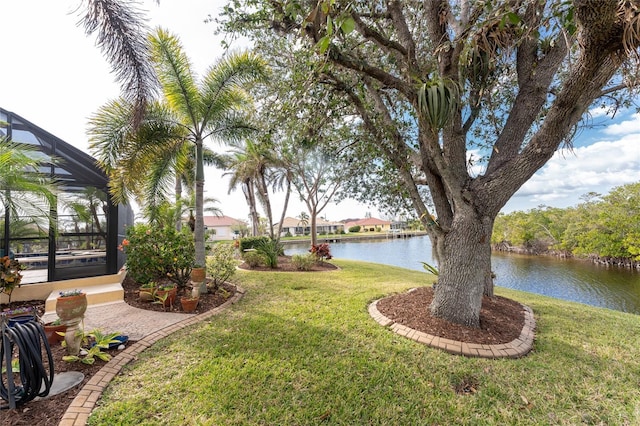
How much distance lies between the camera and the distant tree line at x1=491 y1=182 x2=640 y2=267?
655 inches

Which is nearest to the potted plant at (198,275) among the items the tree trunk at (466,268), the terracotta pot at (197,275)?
the terracotta pot at (197,275)

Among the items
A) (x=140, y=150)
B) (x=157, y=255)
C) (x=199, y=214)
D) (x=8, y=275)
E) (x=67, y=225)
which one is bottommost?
(x=8, y=275)

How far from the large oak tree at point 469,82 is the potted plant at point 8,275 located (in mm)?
6175

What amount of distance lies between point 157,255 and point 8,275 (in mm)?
2459

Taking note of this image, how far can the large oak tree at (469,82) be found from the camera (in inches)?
105

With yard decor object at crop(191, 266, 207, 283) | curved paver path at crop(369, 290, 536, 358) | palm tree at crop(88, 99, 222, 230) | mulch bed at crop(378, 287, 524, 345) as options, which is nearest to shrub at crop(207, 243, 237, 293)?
yard decor object at crop(191, 266, 207, 283)

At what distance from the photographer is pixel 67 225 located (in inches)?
245

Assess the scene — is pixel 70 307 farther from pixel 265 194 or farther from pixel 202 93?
pixel 265 194

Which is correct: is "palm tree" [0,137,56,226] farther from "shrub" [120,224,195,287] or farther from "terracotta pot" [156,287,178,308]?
"terracotta pot" [156,287,178,308]

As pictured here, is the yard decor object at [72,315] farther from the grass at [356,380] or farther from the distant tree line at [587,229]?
the distant tree line at [587,229]

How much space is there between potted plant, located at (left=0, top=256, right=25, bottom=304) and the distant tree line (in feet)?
87.9

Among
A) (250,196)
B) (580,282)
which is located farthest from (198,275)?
(580,282)

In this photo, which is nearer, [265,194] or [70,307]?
[70,307]

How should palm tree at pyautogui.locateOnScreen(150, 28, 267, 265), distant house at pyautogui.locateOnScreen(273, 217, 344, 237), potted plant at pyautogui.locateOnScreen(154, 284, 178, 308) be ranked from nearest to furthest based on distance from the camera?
1. potted plant at pyautogui.locateOnScreen(154, 284, 178, 308)
2. palm tree at pyautogui.locateOnScreen(150, 28, 267, 265)
3. distant house at pyautogui.locateOnScreen(273, 217, 344, 237)
